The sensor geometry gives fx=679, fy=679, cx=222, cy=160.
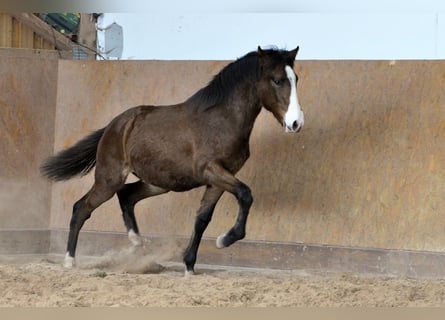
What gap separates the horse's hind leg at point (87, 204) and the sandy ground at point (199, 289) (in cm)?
17

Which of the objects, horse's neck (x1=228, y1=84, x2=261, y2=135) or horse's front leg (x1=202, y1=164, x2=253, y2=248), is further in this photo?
horse's neck (x1=228, y1=84, x2=261, y2=135)

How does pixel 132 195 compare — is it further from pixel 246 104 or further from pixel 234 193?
pixel 246 104

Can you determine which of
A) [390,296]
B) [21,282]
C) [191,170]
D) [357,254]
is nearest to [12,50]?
[191,170]

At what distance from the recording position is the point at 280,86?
17.0 ft

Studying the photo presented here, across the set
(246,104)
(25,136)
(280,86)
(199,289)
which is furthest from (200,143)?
(25,136)

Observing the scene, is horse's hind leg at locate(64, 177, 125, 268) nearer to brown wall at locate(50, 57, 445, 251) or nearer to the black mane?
brown wall at locate(50, 57, 445, 251)

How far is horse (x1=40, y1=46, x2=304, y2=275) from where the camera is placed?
5.18 metres

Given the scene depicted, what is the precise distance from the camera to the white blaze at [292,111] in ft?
16.2

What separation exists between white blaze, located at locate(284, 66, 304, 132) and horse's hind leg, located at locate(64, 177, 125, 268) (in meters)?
1.73

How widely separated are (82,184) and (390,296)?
3833mm

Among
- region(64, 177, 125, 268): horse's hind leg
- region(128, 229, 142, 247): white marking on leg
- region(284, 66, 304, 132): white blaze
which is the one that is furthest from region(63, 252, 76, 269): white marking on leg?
region(284, 66, 304, 132): white blaze

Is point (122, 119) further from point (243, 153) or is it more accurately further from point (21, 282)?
point (21, 282)

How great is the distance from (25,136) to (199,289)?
11.1ft

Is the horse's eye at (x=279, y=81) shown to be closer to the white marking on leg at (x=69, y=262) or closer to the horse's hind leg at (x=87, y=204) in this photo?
the horse's hind leg at (x=87, y=204)
